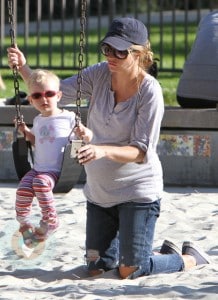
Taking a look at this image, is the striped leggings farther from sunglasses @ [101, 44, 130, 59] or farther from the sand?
sunglasses @ [101, 44, 130, 59]

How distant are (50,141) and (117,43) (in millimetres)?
1079

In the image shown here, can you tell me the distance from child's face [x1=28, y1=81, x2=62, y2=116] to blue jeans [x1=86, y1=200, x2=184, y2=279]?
67 centimetres

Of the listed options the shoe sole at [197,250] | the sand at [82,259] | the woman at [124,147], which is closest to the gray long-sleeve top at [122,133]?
the woman at [124,147]

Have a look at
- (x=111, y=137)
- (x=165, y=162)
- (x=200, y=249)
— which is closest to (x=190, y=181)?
(x=165, y=162)

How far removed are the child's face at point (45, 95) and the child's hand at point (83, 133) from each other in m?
0.62

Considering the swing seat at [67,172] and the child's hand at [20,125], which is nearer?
the swing seat at [67,172]

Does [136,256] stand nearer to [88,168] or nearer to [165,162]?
[88,168]

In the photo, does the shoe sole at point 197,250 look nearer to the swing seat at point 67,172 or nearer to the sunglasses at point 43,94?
the swing seat at point 67,172

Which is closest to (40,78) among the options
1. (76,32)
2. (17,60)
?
(17,60)

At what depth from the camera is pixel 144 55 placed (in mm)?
5562

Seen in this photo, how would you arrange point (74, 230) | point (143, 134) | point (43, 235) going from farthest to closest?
1. point (74, 230)
2. point (43, 235)
3. point (143, 134)

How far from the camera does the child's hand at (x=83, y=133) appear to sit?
17.3ft

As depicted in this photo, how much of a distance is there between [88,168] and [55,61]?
8.74 m

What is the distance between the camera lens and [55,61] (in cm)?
1437
